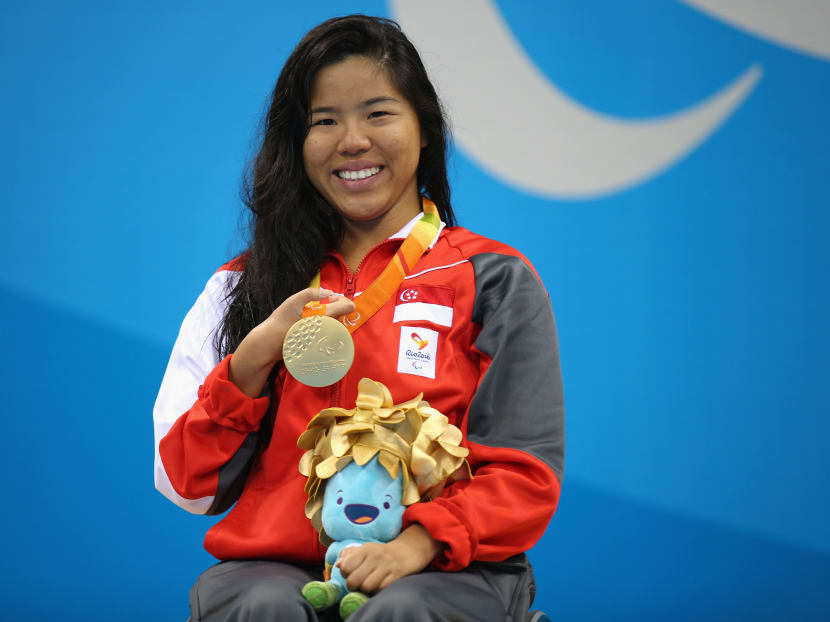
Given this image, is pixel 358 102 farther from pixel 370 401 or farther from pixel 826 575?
pixel 826 575

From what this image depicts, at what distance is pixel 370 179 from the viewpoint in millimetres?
1901

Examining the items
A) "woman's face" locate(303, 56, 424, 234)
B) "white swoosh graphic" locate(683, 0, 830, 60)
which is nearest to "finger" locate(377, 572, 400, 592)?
"woman's face" locate(303, 56, 424, 234)

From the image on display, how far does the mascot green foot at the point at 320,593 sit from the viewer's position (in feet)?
4.95

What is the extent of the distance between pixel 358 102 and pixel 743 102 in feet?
6.80

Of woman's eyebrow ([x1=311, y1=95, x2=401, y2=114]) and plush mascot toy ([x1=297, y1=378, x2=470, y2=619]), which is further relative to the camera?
woman's eyebrow ([x1=311, y1=95, x2=401, y2=114])

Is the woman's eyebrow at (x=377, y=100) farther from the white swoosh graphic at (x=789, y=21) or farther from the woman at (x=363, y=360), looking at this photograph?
the white swoosh graphic at (x=789, y=21)

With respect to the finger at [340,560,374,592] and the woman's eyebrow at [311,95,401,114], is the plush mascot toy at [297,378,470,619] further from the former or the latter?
the woman's eyebrow at [311,95,401,114]

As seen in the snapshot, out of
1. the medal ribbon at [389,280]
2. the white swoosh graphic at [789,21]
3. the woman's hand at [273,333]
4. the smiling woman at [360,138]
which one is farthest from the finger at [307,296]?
the white swoosh graphic at [789,21]

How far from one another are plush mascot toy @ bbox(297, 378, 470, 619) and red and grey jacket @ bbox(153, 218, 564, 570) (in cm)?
5

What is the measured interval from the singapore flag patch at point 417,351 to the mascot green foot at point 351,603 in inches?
16.3

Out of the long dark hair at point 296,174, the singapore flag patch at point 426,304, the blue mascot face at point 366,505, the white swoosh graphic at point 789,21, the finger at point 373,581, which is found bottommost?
the finger at point 373,581

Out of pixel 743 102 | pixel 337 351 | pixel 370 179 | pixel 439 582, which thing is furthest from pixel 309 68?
pixel 743 102

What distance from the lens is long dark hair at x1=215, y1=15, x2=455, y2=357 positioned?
1886mm

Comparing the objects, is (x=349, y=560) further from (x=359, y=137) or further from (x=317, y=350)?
(x=359, y=137)
